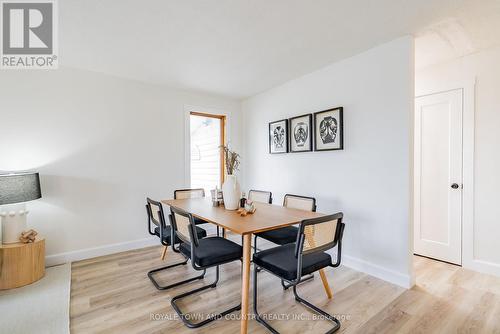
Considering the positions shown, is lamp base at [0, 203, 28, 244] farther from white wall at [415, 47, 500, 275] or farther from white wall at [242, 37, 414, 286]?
white wall at [415, 47, 500, 275]

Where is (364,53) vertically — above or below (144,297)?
above

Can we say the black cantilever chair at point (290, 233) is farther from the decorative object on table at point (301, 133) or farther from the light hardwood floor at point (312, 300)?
the decorative object on table at point (301, 133)

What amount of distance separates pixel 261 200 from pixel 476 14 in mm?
2635

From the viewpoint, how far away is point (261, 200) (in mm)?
3049

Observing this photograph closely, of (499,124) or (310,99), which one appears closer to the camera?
(499,124)

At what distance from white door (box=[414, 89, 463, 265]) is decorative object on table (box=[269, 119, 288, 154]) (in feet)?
5.63

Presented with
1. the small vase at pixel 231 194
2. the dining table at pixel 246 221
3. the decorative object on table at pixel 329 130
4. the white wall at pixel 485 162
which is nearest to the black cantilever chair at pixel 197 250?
the dining table at pixel 246 221

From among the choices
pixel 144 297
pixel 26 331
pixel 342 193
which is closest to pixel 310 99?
pixel 342 193

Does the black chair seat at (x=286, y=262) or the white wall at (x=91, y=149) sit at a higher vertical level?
the white wall at (x=91, y=149)

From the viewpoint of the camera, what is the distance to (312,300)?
2137 mm

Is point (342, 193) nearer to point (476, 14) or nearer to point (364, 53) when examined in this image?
point (364, 53)

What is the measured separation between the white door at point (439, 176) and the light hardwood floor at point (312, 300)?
0.34 meters

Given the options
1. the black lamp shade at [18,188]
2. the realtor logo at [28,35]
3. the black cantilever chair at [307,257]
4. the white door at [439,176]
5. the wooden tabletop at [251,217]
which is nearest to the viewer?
the black cantilever chair at [307,257]

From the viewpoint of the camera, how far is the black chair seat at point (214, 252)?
5.96 feet
